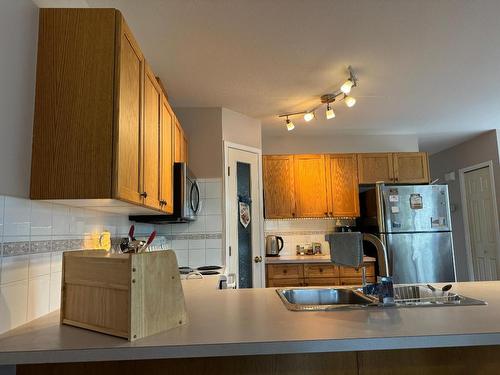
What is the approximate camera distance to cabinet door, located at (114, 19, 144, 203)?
130cm

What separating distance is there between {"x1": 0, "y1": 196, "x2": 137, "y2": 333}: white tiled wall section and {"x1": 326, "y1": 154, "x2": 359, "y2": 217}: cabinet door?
317cm

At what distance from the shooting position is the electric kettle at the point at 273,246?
4.21m

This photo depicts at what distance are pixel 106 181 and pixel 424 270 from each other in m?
3.53

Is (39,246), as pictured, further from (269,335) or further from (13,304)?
(269,335)

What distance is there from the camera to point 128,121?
55.5 inches

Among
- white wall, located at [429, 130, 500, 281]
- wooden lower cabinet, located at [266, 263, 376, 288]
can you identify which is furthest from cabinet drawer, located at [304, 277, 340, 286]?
Answer: white wall, located at [429, 130, 500, 281]

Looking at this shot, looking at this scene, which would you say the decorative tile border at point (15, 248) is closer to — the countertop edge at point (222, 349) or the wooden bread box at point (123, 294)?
the wooden bread box at point (123, 294)

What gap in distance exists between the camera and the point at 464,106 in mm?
3520

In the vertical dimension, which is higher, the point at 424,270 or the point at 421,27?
the point at 421,27

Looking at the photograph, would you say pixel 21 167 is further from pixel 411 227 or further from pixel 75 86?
pixel 411 227

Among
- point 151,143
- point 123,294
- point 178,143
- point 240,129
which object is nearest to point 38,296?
point 123,294

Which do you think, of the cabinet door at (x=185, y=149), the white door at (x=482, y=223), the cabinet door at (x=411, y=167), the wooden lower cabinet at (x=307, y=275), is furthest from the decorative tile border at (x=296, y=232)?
the white door at (x=482, y=223)

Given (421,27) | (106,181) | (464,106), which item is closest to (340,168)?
(464,106)

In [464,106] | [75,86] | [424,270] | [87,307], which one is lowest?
[424,270]
